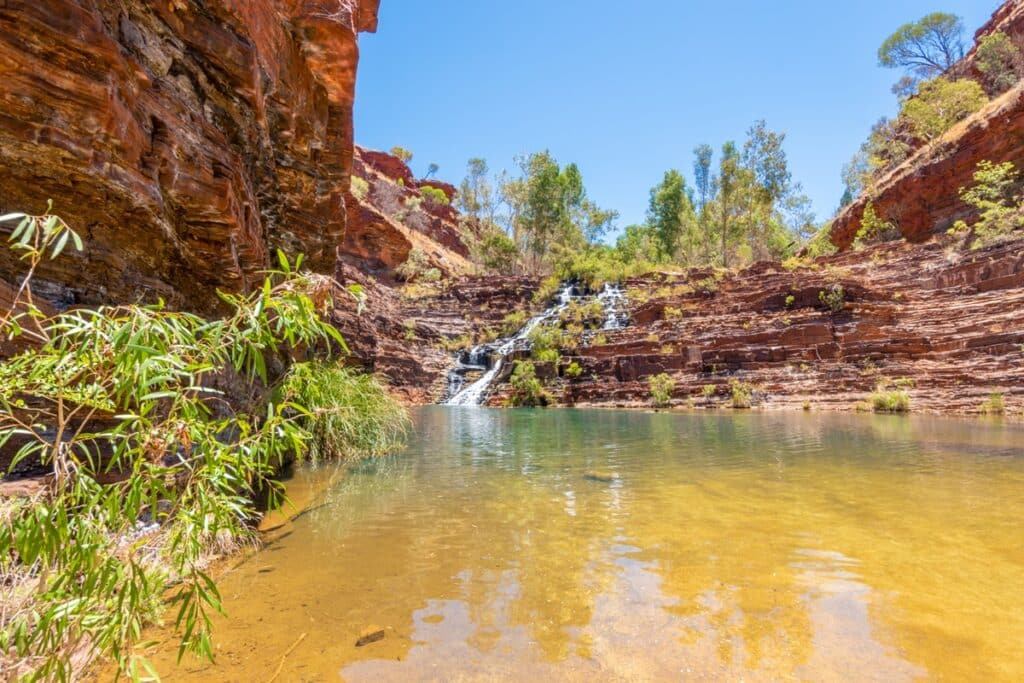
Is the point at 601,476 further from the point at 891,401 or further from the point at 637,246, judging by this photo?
the point at 637,246

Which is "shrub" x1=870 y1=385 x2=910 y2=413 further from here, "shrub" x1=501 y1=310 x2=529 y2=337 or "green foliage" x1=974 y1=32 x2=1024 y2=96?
"green foliage" x1=974 y1=32 x2=1024 y2=96

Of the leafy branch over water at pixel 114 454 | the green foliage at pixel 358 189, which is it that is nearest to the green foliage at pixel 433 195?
the green foliage at pixel 358 189

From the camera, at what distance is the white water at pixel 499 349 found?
34188mm

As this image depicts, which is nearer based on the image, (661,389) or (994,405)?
(994,405)

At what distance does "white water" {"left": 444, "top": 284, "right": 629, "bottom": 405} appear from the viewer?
3419 centimetres

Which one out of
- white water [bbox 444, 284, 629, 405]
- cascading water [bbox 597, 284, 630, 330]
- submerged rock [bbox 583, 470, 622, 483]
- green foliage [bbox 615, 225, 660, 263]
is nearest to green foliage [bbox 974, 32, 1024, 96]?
green foliage [bbox 615, 225, 660, 263]

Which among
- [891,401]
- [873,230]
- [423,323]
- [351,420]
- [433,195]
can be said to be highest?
[433,195]

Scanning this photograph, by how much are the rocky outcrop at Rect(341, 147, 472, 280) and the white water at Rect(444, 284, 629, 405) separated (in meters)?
18.1

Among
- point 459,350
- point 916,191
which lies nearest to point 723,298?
point 916,191

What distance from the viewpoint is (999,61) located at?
41344 millimetres

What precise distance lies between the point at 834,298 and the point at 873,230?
1500 cm

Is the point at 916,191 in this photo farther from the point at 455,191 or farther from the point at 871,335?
the point at 455,191

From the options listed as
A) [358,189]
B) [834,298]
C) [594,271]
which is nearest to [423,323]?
[594,271]

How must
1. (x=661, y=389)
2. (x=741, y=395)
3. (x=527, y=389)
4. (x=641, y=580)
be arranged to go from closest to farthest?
(x=641, y=580), (x=741, y=395), (x=661, y=389), (x=527, y=389)
